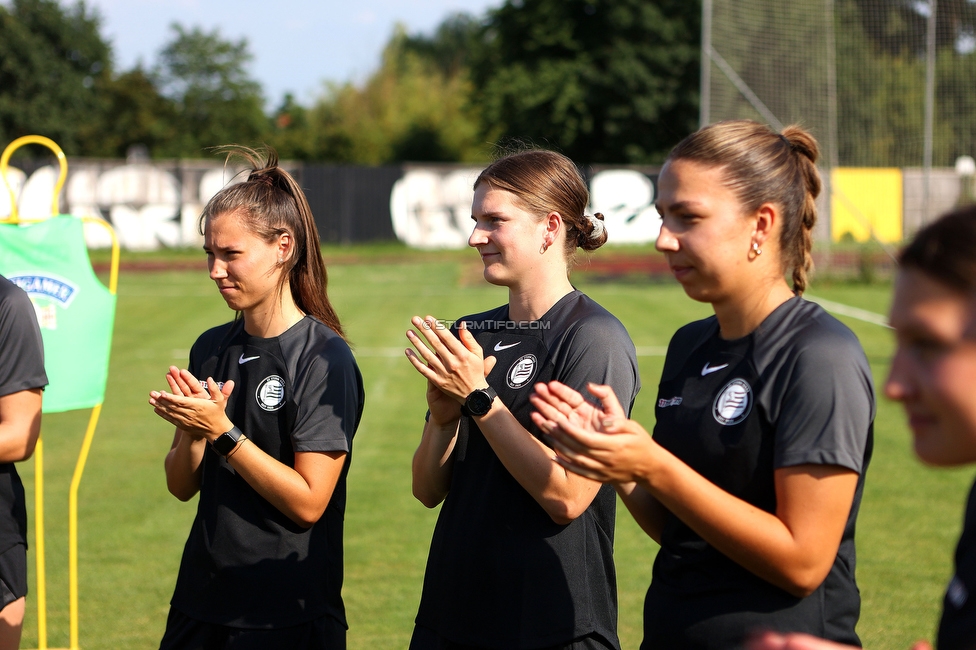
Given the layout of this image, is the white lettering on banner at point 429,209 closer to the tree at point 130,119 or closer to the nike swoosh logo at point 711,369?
the tree at point 130,119

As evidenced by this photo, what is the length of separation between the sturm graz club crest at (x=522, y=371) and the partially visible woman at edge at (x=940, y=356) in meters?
1.18

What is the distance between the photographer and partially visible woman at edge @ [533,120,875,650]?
2.03 metres

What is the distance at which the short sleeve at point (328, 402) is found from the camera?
114 inches

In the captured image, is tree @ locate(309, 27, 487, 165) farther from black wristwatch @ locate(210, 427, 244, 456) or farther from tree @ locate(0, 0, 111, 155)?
black wristwatch @ locate(210, 427, 244, 456)

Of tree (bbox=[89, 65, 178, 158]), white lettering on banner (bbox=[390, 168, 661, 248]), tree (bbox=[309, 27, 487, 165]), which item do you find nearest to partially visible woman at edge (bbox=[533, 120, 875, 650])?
white lettering on banner (bbox=[390, 168, 661, 248])

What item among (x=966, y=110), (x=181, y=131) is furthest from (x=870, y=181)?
(x=181, y=131)

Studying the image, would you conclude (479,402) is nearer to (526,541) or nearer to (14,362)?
(526,541)

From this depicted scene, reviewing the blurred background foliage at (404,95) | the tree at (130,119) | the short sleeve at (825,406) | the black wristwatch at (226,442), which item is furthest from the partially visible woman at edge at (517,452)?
the tree at (130,119)

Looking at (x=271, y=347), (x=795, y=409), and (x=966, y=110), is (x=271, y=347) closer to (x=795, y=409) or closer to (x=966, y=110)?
(x=795, y=409)

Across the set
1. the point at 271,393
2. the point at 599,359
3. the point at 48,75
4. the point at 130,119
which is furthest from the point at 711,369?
the point at 130,119

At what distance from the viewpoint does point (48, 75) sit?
1935 inches

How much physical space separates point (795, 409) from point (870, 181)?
981 inches

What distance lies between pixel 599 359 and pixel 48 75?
53.5m

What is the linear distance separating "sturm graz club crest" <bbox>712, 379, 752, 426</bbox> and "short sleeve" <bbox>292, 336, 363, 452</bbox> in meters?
1.17
